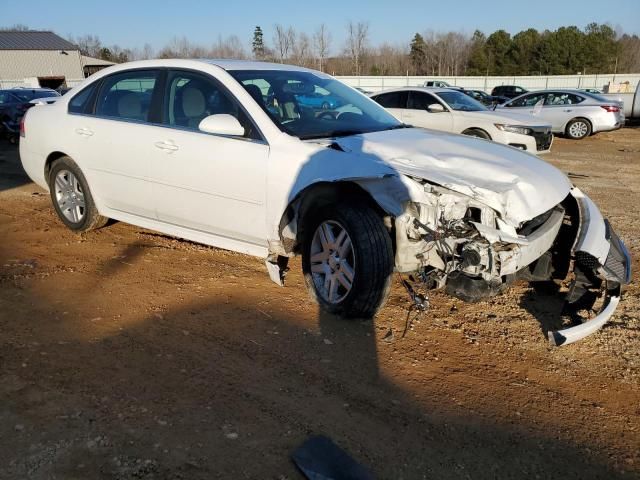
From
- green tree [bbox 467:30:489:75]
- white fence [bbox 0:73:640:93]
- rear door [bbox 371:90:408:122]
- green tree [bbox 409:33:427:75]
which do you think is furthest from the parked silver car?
green tree [bbox 409:33:427:75]

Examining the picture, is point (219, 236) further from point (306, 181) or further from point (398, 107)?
point (398, 107)

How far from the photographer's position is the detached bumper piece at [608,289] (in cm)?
324

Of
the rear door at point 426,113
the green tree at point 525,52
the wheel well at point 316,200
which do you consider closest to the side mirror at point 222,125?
the wheel well at point 316,200

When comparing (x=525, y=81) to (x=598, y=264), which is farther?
(x=525, y=81)

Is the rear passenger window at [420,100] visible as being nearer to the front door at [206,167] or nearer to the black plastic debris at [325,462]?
the front door at [206,167]

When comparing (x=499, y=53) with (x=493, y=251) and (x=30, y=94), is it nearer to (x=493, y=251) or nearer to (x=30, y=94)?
(x=30, y=94)

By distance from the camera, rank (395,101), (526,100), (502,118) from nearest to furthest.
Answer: (502,118) < (395,101) < (526,100)

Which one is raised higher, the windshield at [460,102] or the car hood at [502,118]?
the windshield at [460,102]

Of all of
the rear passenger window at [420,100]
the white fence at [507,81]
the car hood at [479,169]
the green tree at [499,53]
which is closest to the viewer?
the car hood at [479,169]

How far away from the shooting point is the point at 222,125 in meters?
3.81

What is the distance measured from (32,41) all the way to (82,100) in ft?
195


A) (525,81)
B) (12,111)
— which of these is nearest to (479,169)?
(12,111)

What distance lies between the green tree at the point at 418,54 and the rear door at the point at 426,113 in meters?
70.3

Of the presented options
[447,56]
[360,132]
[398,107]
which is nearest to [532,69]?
[447,56]
